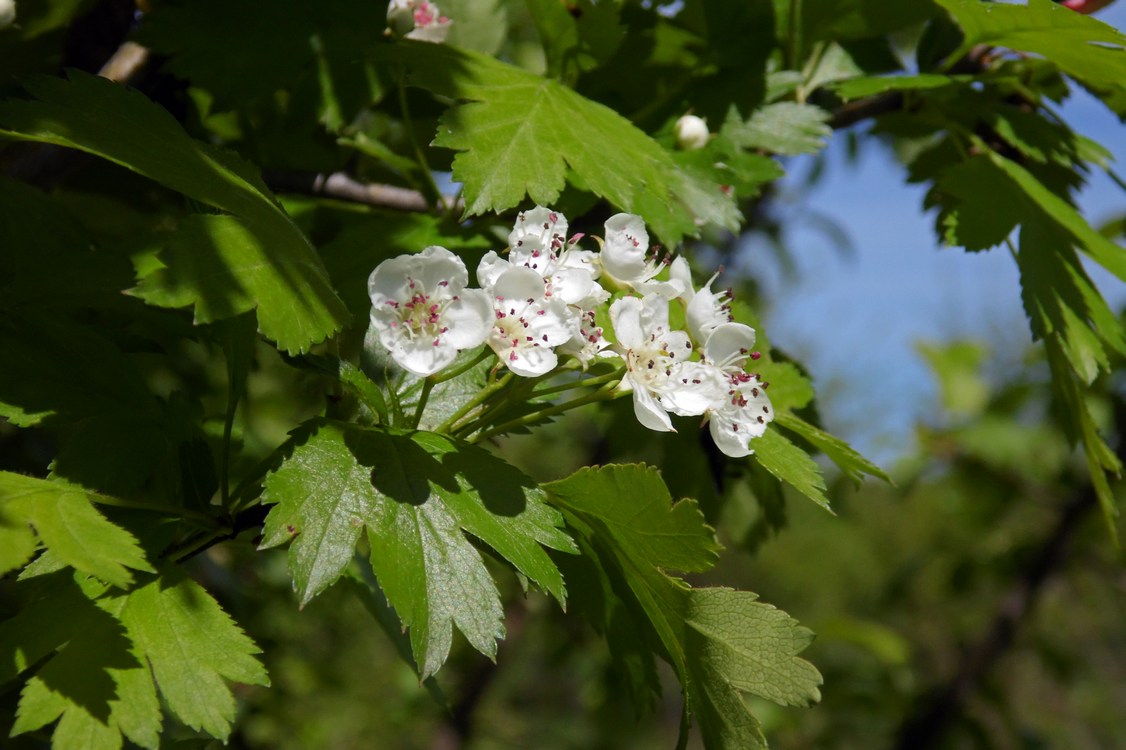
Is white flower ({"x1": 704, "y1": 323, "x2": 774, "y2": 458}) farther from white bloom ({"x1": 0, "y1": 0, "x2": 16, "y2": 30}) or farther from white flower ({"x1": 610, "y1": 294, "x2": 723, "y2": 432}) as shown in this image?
white bloom ({"x1": 0, "y1": 0, "x2": 16, "y2": 30})

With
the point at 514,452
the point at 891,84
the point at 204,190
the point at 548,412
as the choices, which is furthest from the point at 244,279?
the point at 514,452

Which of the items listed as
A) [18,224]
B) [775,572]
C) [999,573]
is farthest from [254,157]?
[775,572]

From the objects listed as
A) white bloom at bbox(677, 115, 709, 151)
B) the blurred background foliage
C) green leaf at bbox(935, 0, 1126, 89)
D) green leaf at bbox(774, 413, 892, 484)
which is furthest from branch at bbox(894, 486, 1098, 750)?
white bloom at bbox(677, 115, 709, 151)

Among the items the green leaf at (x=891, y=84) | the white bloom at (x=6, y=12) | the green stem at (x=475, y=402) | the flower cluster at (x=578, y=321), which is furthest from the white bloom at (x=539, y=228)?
the white bloom at (x=6, y=12)

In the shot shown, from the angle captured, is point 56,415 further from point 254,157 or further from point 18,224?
point 254,157

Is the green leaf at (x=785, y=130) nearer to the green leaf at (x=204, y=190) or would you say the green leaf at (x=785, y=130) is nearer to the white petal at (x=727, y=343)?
the white petal at (x=727, y=343)

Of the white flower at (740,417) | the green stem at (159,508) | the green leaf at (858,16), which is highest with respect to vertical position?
the green leaf at (858,16)
